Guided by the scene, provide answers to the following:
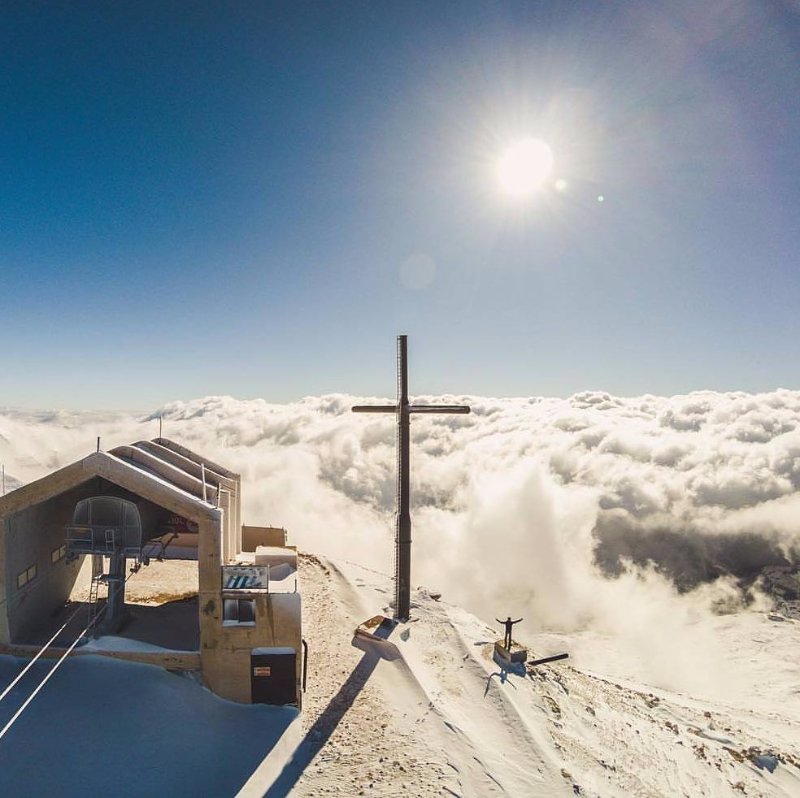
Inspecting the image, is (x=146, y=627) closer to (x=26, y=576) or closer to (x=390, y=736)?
(x=26, y=576)

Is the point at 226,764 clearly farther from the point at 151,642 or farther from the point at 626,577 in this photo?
the point at 626,577

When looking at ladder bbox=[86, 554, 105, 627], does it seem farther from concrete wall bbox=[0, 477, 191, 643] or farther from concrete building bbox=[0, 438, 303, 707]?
concrete wall bbox=[0, 477, 191, 643]

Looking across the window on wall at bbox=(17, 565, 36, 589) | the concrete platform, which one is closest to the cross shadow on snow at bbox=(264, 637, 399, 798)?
the concrete platform

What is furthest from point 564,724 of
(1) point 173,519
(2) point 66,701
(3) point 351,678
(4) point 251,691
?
(1) point 173,519

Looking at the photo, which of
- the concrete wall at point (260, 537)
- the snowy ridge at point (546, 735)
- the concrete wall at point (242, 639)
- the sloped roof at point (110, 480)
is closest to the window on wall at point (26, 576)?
the sloped roof at point (110, 480)

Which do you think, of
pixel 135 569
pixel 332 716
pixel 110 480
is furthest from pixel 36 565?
pixel 332 716
